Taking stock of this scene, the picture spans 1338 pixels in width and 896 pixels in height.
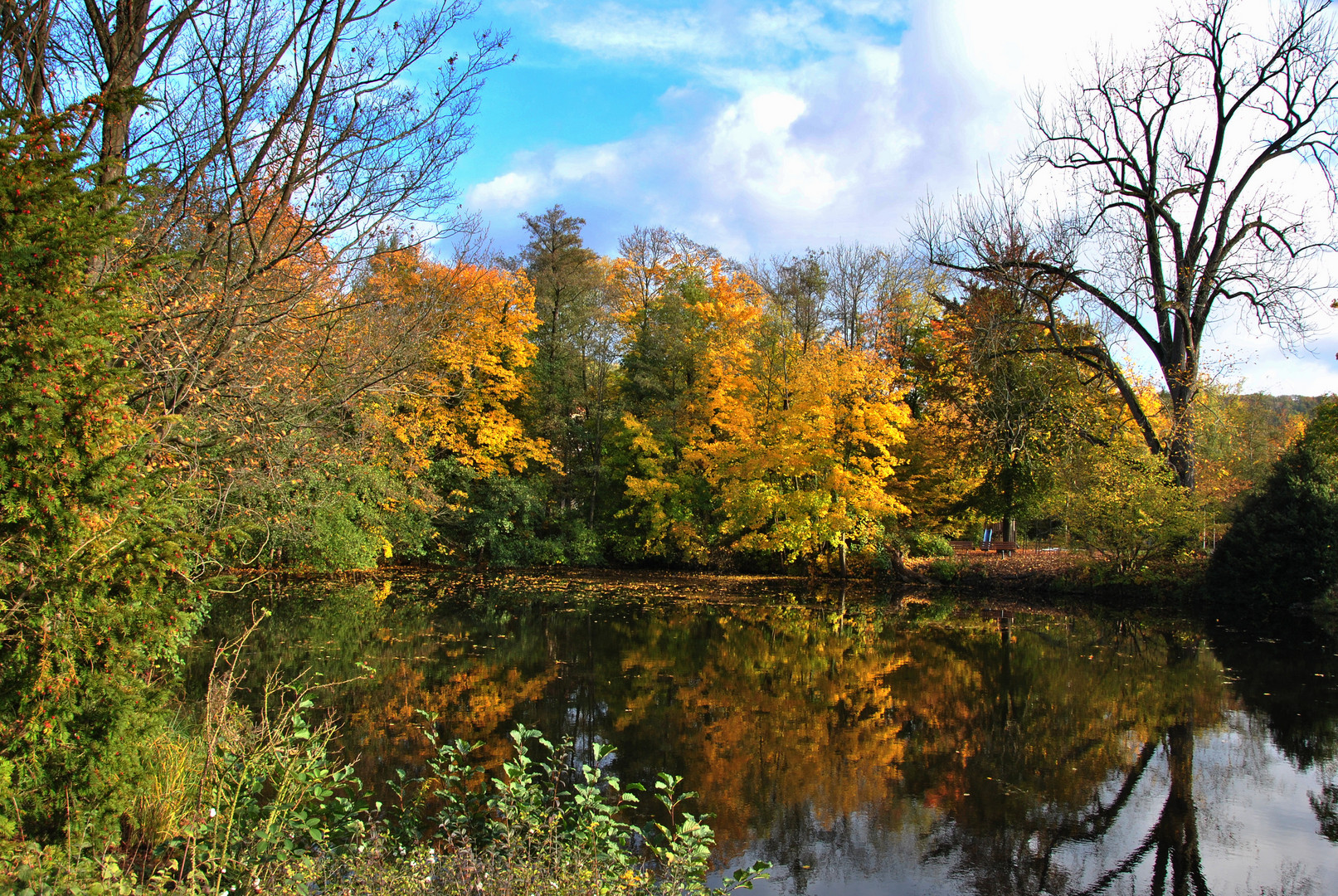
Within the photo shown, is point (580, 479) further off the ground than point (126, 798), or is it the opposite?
point (580, 479)

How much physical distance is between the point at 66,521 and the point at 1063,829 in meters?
6.75

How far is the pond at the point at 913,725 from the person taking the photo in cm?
552

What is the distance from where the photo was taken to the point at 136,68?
5734 mm

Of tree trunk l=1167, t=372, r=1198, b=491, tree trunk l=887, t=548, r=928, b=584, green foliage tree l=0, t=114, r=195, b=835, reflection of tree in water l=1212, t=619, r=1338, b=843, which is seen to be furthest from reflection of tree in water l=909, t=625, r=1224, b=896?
tree trunk l=887, t=548, r=928, b=584

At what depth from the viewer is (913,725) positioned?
8.50 m

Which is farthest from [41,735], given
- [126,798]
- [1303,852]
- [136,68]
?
[1303,852]

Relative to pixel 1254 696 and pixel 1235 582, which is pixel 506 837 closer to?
pixel 1254 696

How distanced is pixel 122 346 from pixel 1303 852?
8789 millimetres

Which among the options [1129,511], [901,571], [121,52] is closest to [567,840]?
[121,52]

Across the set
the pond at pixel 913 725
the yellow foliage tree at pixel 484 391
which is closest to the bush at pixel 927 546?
the pond at pixel 913 725

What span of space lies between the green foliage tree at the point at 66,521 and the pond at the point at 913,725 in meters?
2.31

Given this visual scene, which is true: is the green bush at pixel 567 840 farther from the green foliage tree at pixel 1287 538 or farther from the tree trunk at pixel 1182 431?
the tree trunk at pixel 1182 431

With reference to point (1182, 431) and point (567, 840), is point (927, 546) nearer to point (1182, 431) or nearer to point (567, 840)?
point (1182, 431)

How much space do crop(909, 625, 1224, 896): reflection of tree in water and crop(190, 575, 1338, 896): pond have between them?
0.07 feet
